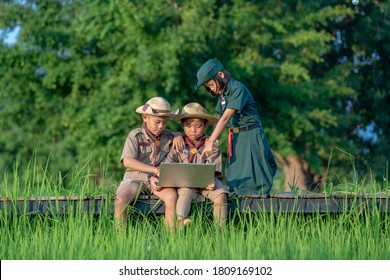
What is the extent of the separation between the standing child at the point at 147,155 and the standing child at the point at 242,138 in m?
0.49

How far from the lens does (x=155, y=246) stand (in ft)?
21.1

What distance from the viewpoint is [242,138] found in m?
8.23

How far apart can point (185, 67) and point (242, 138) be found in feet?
37.1

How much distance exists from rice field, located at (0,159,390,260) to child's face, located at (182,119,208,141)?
641 millimetres

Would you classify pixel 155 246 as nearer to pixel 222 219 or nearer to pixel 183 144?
pixel 222 219

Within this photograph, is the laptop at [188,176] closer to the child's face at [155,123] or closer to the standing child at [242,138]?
the child's face at [155,123]

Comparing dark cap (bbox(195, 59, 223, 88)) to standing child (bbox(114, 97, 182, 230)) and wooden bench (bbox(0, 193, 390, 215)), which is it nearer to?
standing child (bbox(114, 97, 182, 230))

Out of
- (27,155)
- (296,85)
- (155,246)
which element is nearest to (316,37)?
(296,85)

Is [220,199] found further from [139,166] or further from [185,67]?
[185,67]

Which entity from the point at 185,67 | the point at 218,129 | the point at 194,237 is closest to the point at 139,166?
A: the point at 218,129

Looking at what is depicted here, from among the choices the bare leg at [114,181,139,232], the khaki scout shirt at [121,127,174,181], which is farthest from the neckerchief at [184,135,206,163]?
the bare leg at [114,181,139,232]

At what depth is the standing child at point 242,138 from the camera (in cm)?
803
